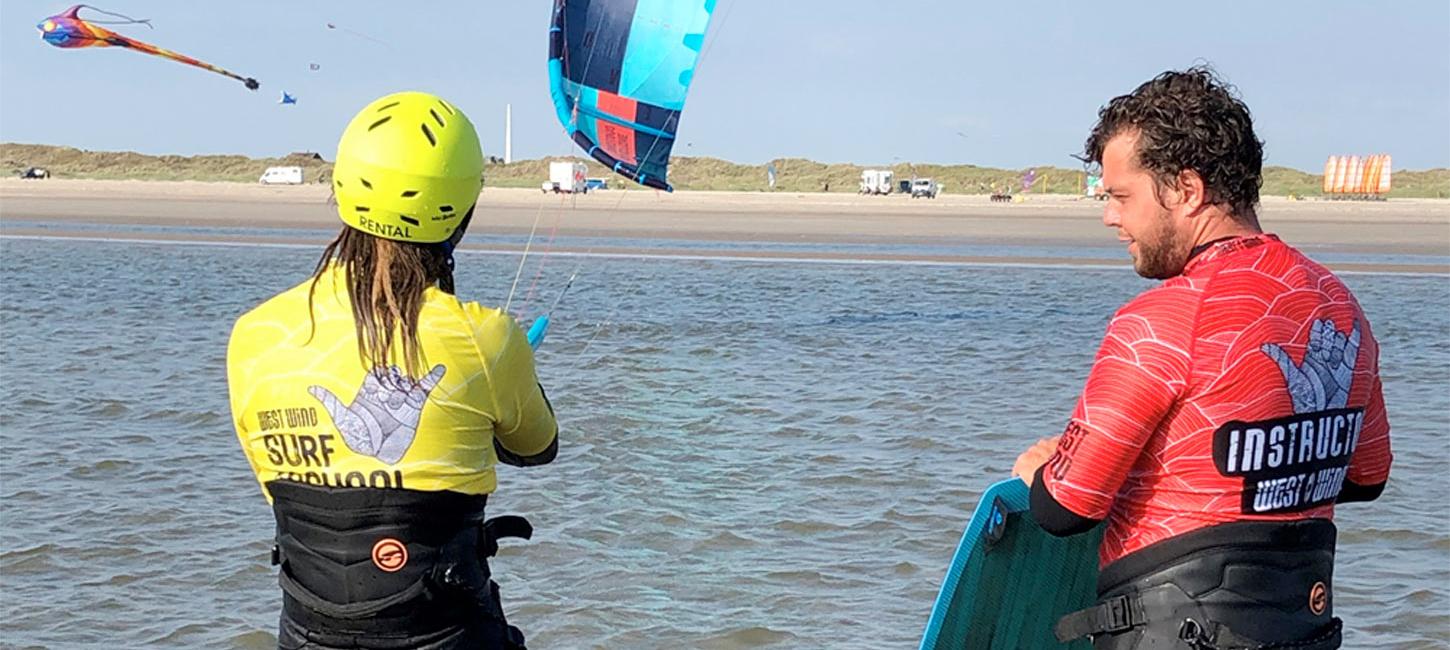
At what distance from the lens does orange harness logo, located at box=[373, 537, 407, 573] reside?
2.43 metres

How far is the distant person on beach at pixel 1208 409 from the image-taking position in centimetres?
223

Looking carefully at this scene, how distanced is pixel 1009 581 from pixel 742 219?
3088cm

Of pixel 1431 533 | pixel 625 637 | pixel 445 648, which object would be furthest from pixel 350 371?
pixel 1431 533

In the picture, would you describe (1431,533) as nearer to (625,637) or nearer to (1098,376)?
(625,637)

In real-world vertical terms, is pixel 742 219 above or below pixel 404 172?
below

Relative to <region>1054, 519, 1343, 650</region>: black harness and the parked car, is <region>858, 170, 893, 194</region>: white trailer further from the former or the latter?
<region>1054, 519, 1343, 650</region>: black harness

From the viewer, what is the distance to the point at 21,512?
662 centimetres

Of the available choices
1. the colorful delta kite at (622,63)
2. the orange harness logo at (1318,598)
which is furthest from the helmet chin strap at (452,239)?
the colorful delta kite at (622,63)

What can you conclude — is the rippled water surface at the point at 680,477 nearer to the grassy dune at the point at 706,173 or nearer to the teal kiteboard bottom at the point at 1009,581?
the teal kiteboard bottom at the point at 1009,581

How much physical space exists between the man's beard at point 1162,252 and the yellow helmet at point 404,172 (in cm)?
112

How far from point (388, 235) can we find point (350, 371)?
231 millimetres

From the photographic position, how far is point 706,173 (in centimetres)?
7050

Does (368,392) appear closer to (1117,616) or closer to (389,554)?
(389,554)

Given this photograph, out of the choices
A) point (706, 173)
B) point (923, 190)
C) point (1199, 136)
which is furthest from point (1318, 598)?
point (706, 173)
